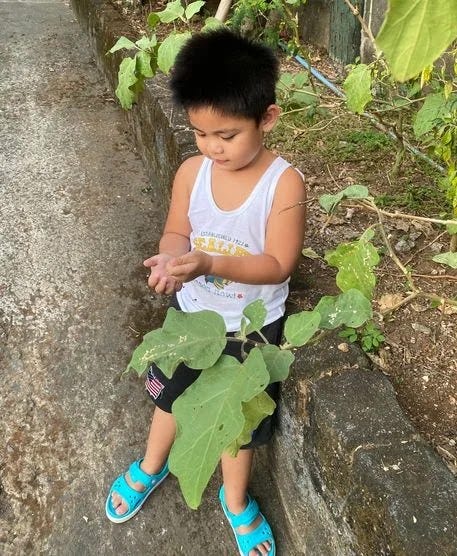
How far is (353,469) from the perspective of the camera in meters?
1.28

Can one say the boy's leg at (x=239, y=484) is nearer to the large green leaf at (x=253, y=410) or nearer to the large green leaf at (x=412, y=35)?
the large green leaf at (x=253, y=410)

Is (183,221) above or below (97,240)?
above

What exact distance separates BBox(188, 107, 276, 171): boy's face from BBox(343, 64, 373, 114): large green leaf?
493mm

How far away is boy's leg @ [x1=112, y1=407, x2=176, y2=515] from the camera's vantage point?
1799 millimetres

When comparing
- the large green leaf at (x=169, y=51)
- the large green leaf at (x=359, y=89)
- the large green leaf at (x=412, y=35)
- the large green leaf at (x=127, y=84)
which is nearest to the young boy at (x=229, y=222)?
the large green leaf at (x=359, y=89)

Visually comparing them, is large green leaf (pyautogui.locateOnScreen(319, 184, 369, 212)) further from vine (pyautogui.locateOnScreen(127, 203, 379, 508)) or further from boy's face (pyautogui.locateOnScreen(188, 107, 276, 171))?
boy's face (pyautogui.locateOnScreen(188, 107, 276, 171))

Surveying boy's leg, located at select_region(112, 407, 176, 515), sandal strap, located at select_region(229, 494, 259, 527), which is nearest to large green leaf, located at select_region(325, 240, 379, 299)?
boy's leg, located at select_region(112, 407, 176, 515)

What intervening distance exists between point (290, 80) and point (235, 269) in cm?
119

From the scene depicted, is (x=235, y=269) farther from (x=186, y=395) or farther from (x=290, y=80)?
(x=290, y=80)

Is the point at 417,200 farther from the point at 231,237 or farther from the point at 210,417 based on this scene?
the point at 210,417

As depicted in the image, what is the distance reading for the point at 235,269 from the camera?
1415mm

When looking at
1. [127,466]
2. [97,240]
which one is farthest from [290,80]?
[127,466]

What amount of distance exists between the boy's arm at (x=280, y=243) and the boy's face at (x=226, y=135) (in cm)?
13

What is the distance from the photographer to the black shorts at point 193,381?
5.22 feet
